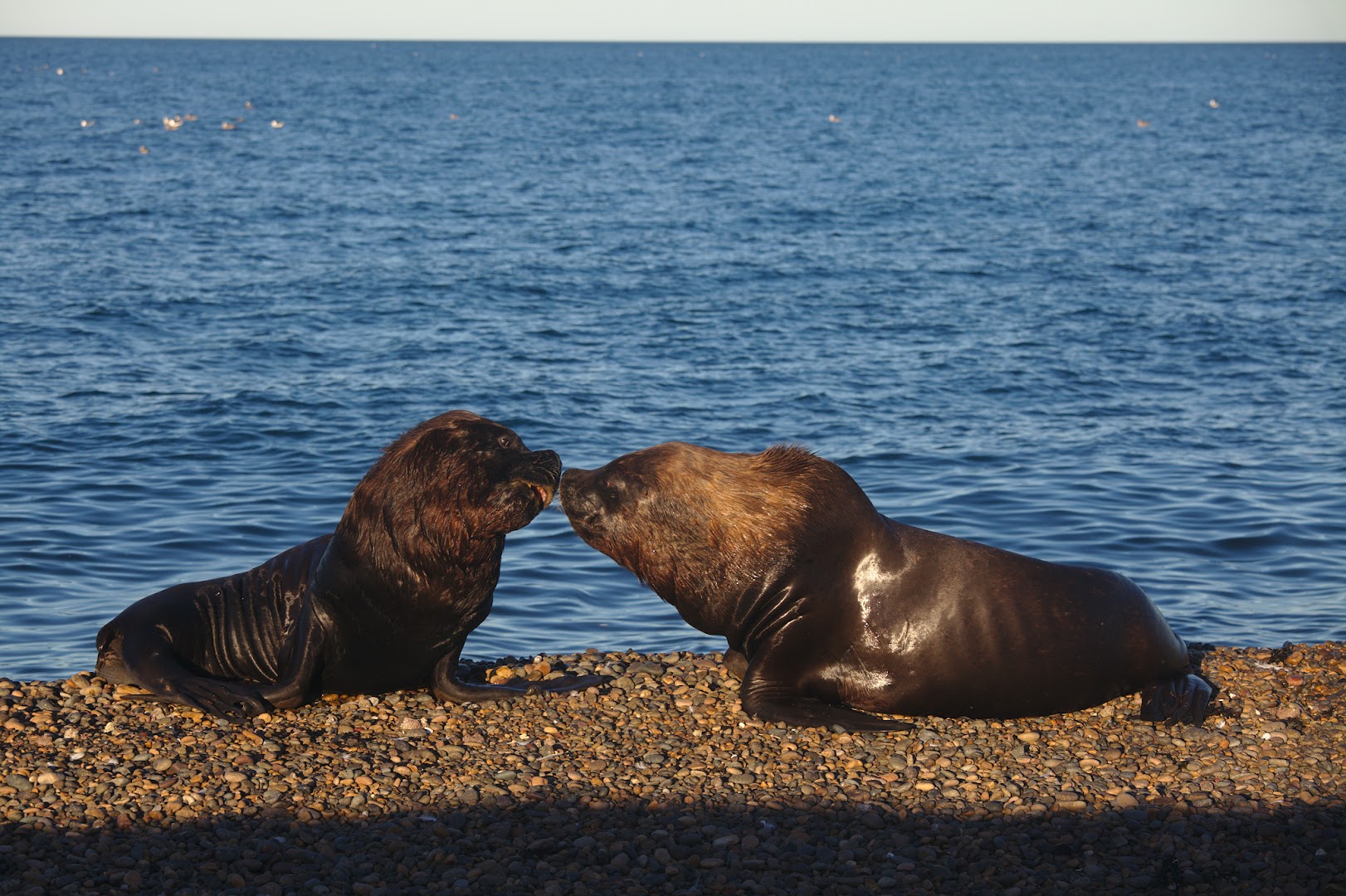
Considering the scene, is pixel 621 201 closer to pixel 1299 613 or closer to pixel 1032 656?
pixel 1299 613

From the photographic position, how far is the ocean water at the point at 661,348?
12172 millimetres

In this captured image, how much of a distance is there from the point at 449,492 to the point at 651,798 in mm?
1843

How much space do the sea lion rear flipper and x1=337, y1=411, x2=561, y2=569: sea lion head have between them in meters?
3.24

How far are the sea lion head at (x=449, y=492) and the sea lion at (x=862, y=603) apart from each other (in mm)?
542

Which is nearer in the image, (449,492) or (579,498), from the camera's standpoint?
(449,492)

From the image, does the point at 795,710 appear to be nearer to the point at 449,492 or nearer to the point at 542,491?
the point at 542,491

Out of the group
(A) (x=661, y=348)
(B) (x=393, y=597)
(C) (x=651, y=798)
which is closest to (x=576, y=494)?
(B) (x=393, y=597)

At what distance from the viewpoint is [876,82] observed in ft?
416

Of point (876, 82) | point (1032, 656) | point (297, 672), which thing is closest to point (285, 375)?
point (297, 672)

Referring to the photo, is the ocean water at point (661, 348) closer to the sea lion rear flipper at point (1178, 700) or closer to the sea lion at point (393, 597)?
the sea lion at point (393, 597)

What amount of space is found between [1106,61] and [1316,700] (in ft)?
662

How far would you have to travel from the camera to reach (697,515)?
732cm

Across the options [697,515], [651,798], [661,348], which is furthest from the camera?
[661,348]

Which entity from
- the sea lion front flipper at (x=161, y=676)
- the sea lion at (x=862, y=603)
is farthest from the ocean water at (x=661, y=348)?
the sea lion at (x=862, y=603)
